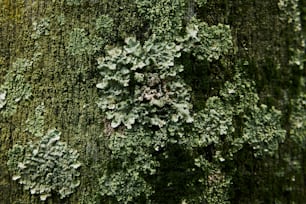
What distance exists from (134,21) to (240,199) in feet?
1.79

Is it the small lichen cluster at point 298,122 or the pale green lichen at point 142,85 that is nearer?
the pale green lichen at point 142,85

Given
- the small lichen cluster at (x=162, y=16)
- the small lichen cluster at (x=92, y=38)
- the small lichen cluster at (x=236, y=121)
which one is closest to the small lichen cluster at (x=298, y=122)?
the small lichen cluster at (x=236, y=121)

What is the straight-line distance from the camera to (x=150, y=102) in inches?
44.2

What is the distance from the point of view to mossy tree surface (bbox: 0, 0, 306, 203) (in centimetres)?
113

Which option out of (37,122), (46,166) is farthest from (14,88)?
(46,166)

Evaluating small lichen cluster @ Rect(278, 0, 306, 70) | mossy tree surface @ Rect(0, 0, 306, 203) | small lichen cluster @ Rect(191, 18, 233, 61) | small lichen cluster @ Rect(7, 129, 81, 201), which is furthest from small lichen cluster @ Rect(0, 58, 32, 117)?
small lichen cluster @ Rect(278, 0, 306, 70)

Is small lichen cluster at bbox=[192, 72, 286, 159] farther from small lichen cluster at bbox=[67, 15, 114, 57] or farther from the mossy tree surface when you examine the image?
small lichen cluster at bbox=[67, 15, 114, 57]

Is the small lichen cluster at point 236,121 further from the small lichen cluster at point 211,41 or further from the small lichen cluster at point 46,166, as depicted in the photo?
the small lichen cluster at point 46,166

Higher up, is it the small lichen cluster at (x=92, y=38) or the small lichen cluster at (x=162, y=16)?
the small lichen cluster at (x=162, y=16)

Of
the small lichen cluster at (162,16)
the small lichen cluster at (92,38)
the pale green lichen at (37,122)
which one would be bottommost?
the pale green lichen at (37,122)

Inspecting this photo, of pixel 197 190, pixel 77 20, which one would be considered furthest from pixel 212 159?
pixel 77 20

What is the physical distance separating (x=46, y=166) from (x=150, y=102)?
1.02 feet

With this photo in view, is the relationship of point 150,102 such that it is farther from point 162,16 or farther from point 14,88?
point 14,88

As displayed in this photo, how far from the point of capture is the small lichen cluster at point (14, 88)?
1.15 m
